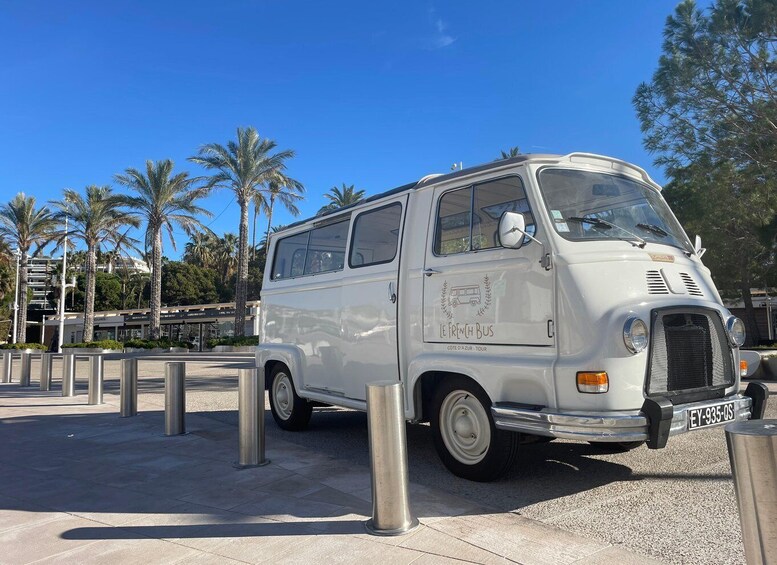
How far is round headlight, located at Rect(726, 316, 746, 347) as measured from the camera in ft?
14.3

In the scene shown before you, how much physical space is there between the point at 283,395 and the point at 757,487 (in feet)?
19.2

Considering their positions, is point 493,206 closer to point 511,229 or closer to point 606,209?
point 511,229

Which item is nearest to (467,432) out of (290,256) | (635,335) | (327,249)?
(635,335)

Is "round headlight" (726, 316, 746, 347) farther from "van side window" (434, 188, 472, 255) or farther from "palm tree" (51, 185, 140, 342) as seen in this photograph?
"palm tree" (51, 185, 140, 342)

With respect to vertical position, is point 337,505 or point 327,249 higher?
point 327,249

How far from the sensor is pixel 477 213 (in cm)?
467

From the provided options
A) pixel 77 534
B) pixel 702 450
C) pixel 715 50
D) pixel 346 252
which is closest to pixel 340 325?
pixel 346 252

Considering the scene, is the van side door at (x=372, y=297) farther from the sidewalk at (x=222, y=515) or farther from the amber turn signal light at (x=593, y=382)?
the amber turn signal light at (x=593, y=382)

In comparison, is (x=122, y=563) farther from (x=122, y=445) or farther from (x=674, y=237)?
(x=674, y=237)

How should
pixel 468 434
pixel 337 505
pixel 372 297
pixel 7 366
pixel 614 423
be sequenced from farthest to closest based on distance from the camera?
pixel 7 366, pixel 372 297, pixel 468 434, pixel 337 505, pixel 614 423

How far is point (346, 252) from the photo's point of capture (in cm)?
613

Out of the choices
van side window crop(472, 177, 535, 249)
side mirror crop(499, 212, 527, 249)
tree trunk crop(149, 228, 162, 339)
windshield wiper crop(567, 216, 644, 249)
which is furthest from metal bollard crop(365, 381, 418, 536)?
tree trunk crop(149, 228, 162, 339)

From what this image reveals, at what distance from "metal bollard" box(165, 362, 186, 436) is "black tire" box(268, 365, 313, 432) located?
112 centimetres

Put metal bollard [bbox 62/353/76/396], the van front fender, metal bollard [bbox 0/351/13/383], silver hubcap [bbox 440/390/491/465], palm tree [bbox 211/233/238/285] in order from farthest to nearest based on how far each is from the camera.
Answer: palm tree [bbox 211/233/238/285] < metal bollard [bbox 0/351/13/383] < metal bollard [bbox 62/353/76/396] < the van front fender < silver hubcap [bbox 440/390/491/465]
